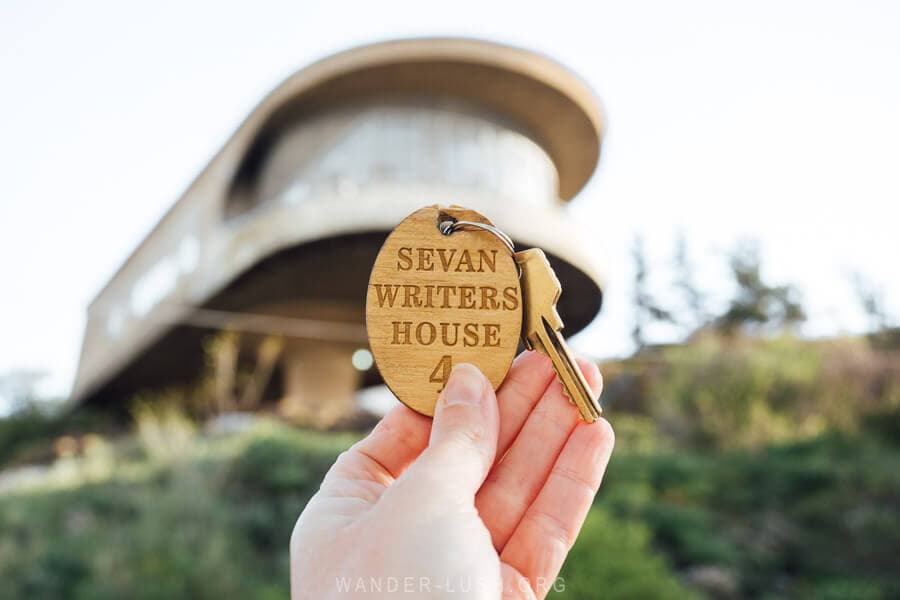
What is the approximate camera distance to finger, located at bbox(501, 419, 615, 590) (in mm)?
1354

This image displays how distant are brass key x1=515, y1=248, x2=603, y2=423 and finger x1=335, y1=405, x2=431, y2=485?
0.30 meters

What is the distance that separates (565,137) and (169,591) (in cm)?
1051

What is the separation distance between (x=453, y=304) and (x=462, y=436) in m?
0.25

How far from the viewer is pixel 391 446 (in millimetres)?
1470

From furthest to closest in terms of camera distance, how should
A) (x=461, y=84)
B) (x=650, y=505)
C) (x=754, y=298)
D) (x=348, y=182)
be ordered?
(x=754, y=298) → (x=461, y=84) → (x=348, y=182) → (x=650, y=505)

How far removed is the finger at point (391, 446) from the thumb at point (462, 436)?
164mm

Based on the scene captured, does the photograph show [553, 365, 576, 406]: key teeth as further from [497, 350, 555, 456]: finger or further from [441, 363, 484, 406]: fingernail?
[441, 363, 484, 406]: fingernail

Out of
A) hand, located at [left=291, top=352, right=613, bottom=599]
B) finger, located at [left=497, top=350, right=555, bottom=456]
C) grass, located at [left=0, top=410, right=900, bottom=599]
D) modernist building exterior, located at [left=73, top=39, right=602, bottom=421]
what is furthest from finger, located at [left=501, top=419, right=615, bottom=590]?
modernist building exterior, located at [left=73, top=39, right=602, bottom=421]

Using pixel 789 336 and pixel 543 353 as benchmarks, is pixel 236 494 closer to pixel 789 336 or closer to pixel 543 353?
pixel 543 353

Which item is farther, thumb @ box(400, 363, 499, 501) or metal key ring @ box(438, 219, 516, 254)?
metal key ring @ box(438, 219, 516, 254)

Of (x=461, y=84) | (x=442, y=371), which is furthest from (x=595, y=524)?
(x=461, y=84)

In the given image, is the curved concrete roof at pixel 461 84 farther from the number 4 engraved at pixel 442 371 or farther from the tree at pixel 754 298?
the tree at pixel 754 298

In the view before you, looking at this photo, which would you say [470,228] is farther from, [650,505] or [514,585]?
[650,505]

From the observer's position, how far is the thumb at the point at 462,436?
4.02 feet
